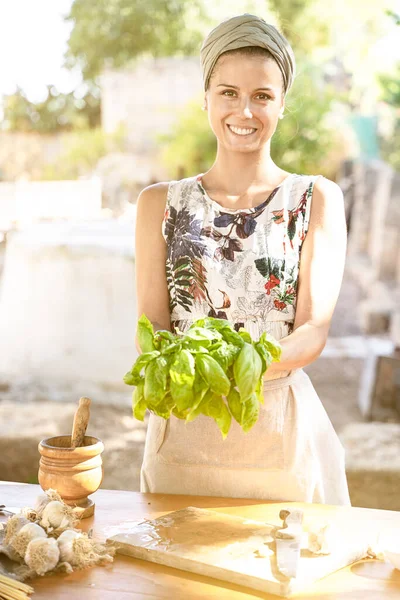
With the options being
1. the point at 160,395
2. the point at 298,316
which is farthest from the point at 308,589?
the point at 298,316

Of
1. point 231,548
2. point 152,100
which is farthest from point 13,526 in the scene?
point 152,100

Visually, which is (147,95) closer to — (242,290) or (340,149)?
(340,149)

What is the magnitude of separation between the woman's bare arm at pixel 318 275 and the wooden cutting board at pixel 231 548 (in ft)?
1.57

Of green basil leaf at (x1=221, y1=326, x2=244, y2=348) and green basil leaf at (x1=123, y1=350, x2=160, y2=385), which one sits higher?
green basil leaf at (x1=221, y1=326, x2=244, y2=348)

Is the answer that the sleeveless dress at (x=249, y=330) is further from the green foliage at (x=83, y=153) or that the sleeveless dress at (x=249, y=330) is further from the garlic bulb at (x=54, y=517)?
the green foliage at (x=83, y=153)

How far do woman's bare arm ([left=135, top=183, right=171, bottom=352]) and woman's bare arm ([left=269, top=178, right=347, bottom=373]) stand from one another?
42 centimetres

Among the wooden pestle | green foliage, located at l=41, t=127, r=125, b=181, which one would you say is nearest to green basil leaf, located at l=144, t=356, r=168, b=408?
the wooden pestle

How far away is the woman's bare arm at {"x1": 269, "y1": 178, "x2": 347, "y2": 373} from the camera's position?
223 cm

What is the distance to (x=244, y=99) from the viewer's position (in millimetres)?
2312

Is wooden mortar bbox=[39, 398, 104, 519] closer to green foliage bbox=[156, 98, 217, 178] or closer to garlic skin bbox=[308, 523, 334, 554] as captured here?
garlic skin bbox=[308, 523, 334, 554]

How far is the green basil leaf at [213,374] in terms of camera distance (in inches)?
66.0

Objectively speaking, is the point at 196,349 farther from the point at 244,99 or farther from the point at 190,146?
the point at 190,146

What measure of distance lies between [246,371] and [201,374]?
0.10 meters

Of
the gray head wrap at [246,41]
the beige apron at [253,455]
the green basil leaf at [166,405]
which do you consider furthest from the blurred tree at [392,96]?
the green basil leaf at [166,405]
